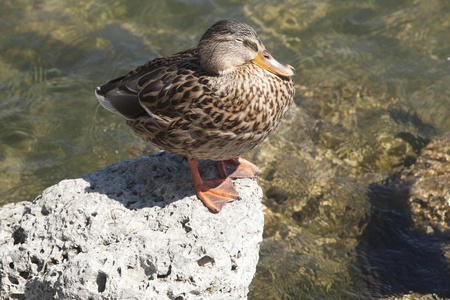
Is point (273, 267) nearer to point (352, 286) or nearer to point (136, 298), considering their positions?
point (352, 286)

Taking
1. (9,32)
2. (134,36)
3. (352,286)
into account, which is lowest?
(9,32)

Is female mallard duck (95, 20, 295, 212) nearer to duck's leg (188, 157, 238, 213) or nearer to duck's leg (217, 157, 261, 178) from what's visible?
duck's leg (188, 157, 238, 213)

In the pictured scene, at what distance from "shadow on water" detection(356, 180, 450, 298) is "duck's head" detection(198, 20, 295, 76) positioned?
9.92ft

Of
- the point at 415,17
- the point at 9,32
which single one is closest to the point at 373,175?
the point at 415,17

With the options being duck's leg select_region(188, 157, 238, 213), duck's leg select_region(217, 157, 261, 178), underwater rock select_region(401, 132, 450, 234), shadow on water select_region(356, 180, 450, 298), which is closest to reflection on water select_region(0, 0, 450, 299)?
shadow on water select_region(356, 180, 450, 298)

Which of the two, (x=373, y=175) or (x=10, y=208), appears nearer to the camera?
(x=10, y=208)

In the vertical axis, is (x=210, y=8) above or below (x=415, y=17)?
below

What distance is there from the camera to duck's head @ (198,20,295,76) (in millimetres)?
3912

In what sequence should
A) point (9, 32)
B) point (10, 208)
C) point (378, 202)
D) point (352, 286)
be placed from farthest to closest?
point (9, 32) < point (378, 202) < point (352, 286) < point (10, 208)

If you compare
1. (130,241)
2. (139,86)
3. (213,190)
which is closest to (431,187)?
(213,190)

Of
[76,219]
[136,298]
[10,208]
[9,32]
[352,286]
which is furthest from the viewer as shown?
[9,32]

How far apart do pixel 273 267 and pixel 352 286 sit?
869 mm

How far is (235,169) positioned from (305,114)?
11.3 feet

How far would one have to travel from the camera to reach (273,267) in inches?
219
